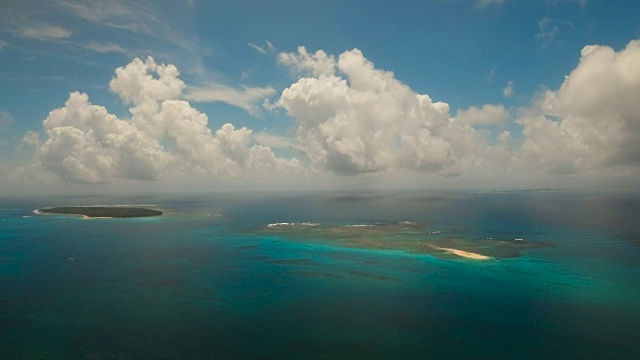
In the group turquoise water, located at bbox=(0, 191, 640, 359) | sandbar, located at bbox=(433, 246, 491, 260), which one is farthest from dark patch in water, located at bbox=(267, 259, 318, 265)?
sandbar, located at bbox=(433, 246, 491, 260)

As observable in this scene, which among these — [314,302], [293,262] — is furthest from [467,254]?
[314,302]

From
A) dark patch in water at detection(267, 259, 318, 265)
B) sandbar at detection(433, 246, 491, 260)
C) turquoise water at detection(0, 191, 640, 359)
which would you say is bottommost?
turquoise water at detection(0, 191, 640, 359)

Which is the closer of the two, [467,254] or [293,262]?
[293,262]

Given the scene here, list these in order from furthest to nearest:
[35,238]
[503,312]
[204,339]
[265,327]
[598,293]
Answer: [35,238]
[598,293]
[503,312]
[265,327]
[204,339]

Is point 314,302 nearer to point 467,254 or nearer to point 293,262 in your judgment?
point 293,262

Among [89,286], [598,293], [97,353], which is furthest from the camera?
[89,286]

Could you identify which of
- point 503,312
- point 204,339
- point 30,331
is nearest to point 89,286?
point 30,331

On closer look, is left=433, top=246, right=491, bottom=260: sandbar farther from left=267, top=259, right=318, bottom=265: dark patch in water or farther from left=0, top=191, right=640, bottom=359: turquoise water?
left=267, top=259, right=318, bottom=265: dark patch in water

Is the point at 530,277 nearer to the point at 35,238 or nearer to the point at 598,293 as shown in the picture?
the point at 598,293
